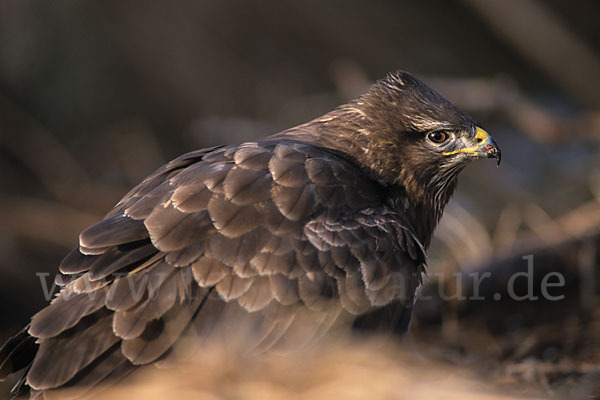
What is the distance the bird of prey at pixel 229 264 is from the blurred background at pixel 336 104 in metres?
0.96

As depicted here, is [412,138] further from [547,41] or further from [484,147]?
[547,41]

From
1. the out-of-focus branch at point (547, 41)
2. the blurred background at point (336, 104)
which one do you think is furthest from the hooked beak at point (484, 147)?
the out-of-focus branch at point (547, 41)

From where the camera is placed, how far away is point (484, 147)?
430 centimetres

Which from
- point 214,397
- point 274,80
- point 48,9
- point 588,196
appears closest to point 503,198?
point 588,196

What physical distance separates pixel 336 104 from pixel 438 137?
4574 millimetres

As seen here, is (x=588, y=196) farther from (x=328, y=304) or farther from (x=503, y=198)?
(x=328, y=304)

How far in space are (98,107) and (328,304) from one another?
20.8 ft

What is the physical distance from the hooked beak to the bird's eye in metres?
0.13

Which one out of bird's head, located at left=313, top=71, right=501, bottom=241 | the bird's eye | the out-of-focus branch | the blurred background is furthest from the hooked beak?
the out-of-focus branch

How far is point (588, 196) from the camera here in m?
6.96

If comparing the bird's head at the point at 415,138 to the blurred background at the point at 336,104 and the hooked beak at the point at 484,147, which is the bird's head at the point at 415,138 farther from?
the blurred background at the point at 336,104

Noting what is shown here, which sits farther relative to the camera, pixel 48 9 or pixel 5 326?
pixel 48 9

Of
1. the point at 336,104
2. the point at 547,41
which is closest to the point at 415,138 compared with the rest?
the point at 547,41

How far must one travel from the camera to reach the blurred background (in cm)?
498
